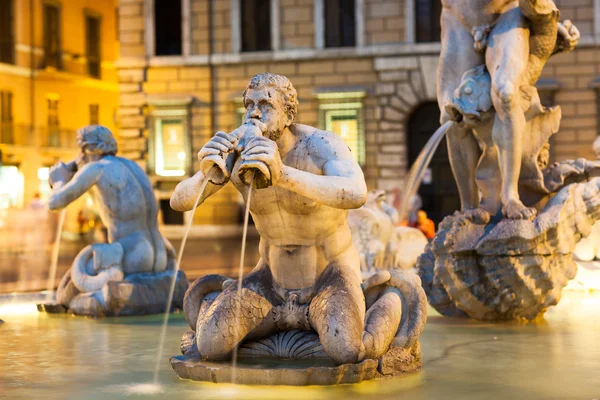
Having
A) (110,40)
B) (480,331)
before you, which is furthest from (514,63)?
(110,40)

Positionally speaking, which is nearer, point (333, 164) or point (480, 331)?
point (333, 164)

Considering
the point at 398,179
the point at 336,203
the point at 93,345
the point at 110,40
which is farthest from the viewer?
the point at 110,40

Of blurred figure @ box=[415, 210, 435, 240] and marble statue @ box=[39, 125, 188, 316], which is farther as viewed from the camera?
blurred figure @ box=[415, 210, 435, 240]

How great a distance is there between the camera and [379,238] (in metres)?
10.7

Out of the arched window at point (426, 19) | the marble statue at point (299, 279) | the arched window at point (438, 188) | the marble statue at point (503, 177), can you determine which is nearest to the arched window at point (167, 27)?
the arched window at point (426, 19)

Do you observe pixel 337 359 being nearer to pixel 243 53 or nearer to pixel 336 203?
pixel 336 203

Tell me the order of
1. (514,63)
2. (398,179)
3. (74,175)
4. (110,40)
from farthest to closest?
(110,40) < (398,179) < (74,175) < (514,63)

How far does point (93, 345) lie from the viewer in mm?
6633

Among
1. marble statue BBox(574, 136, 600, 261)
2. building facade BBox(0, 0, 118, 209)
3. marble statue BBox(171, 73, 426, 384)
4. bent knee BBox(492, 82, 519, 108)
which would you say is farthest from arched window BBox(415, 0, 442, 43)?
marble statue BBox(171, 73, 426, 384)

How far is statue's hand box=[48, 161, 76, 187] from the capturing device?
8.53 meters

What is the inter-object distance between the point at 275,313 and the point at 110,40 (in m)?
41.4

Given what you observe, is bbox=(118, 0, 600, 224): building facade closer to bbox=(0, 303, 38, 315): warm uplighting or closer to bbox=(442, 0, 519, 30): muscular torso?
bbox=(0, 303, 38, 315): warm uplighting

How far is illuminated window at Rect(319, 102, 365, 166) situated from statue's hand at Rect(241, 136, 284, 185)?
23945 mm

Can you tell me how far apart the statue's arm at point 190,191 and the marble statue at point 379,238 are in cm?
525
